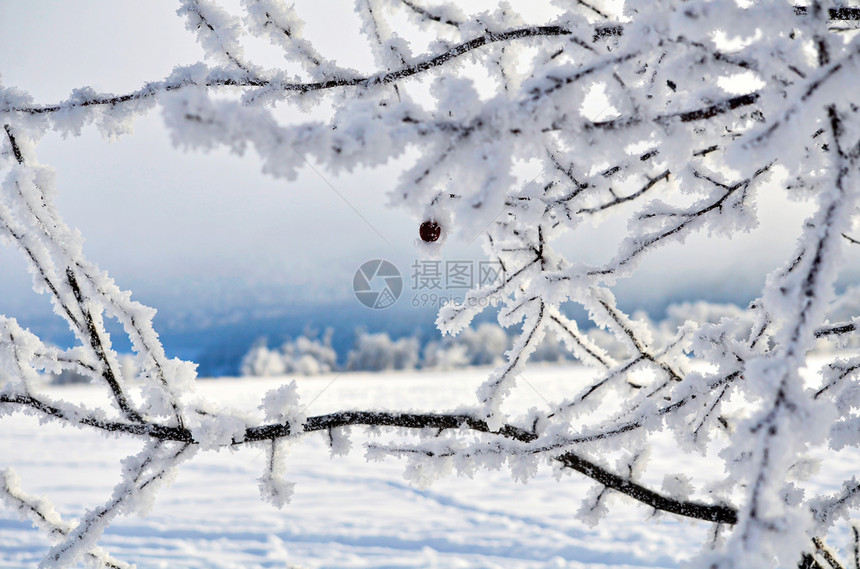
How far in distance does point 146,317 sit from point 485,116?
53.5 inches

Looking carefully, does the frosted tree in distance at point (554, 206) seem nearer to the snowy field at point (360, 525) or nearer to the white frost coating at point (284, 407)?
the white frost coating at point (284, 407)

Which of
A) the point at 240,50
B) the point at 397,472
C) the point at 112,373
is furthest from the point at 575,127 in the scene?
the point at 397,472

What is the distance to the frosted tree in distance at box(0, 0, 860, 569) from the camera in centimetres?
61

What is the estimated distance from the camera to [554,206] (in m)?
1.49

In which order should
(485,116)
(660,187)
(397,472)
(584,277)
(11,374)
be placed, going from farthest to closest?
(397,472) → (660,187) → (11,374) → (584,277) → (485,116)

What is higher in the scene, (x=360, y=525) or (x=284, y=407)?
(x=284, y=407)

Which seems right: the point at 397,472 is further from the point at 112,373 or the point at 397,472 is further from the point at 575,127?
the point at 575,127

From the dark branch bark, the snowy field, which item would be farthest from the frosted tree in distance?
the snowy field

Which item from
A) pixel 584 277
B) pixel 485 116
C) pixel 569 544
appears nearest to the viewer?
pixel 485 116

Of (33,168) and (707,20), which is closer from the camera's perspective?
(707,20)

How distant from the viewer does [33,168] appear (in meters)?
1.45

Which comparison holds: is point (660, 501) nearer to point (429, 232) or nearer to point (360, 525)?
point (429, 232)

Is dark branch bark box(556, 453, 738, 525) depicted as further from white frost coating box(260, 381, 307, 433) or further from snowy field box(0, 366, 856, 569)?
snowy field box(0, 366, 856, 569)

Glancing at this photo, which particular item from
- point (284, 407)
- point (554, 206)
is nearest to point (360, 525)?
point (284, 407)
